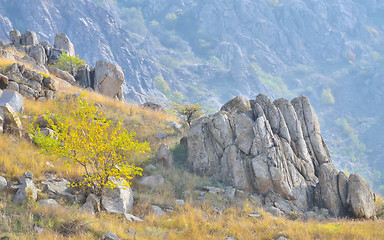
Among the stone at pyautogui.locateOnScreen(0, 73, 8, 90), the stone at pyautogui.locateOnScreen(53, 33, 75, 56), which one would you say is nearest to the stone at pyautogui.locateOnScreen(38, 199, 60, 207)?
the stone at pyautogui.locateOnScreen(0, 73, 8, 90)

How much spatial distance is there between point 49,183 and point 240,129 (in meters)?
10.5

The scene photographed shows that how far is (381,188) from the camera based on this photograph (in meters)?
146

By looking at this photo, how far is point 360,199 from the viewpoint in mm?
13578

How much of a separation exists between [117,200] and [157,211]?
1.56 m

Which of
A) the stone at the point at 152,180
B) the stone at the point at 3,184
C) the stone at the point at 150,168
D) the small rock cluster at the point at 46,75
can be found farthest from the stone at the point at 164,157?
the small rock cluster at the point at 46,75

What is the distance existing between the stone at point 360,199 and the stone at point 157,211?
936cm

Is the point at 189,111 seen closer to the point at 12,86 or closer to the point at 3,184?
the point at 12,86

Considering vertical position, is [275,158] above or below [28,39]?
below

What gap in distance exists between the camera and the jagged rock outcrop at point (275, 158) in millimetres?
14031

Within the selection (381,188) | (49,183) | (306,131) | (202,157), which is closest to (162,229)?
(49,183)

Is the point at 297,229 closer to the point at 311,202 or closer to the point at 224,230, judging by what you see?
the point at 224,230

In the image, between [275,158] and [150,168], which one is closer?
[150,168]

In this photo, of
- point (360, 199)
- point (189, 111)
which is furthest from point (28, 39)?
point (360, 199)

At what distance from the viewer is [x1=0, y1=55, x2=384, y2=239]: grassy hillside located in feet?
25.6
